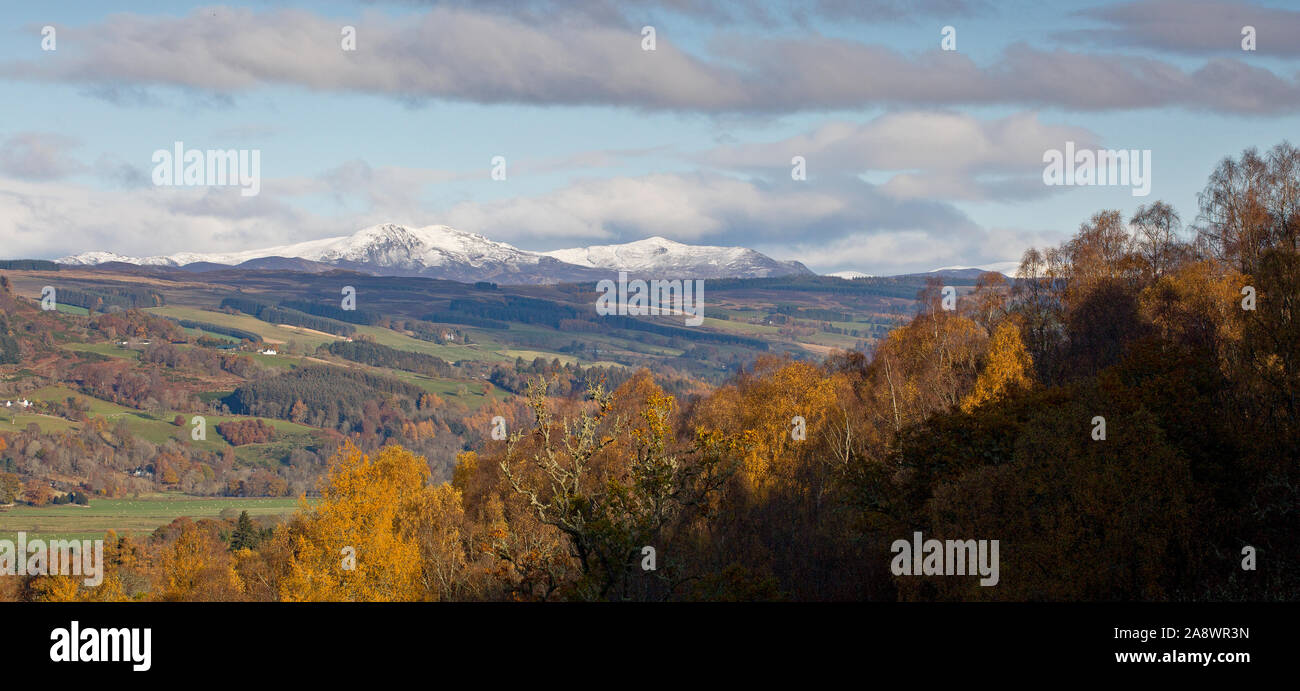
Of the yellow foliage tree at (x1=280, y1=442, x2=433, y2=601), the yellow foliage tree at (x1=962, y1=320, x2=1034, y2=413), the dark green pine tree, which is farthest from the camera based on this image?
the dark green pine tree

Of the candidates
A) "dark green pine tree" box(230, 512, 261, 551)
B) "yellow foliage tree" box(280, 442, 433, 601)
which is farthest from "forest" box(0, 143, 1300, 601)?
"dark green pine tree" box(230, 512, 261, 551)

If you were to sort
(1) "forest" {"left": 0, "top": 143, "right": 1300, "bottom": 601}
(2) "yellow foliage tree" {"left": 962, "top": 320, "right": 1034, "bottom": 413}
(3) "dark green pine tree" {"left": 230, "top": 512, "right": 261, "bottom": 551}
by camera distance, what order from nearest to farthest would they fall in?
1. (1) "forest" {"left": 0, "top": 143, "right": 1300, "bottom": 601}
2. (2) "yellow foliage tree" {"left": 962, "top": 320, "right": 1034, "bottom": 413}
3. (3) "dark green pine tree" {"left": 230, "top": 512, "right": 261, "bottom": 551}

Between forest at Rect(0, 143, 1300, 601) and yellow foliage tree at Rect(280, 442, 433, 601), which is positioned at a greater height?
forest at Rect(0, 143, 1300, 601)

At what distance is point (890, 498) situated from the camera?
48.3 m

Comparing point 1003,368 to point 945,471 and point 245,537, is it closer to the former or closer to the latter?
point 945,471

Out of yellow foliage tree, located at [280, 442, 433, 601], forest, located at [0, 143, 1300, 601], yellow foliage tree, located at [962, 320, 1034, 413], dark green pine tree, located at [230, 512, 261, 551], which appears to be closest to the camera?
forest, located at [0, 143, 1300, 601]

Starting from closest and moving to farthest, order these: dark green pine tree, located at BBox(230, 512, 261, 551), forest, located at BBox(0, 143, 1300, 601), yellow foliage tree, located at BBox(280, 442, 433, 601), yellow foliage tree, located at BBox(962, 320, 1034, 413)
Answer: forest, located at BBox(0, 143, 1300, 601) → yellow foliage tree, located at BBox(280, 442, 433, 601) → yellow foliage tree, located at BBox(962, 320, 1034, 413) → dark green pine tree, located at BBox(230, 512, 261, 551)

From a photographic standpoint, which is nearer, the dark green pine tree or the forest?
A: the forest

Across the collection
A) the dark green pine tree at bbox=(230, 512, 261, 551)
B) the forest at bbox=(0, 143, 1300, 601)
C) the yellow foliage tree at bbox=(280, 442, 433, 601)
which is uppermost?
the forest at bbox=(0, 143, 1300, 601)

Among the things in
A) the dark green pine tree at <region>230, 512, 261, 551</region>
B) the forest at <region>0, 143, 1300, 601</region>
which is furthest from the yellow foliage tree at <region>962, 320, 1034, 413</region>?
the dark green pine tree at <region>230, 512, 261, 551</region>

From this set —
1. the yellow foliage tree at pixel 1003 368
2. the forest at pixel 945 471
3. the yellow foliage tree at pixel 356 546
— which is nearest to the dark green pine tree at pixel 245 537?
the forest at pixel 945 471

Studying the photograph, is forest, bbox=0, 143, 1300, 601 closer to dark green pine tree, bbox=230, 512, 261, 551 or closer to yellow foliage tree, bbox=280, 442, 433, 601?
yellow foliage tree, bbox=280, 442, 433, 601
